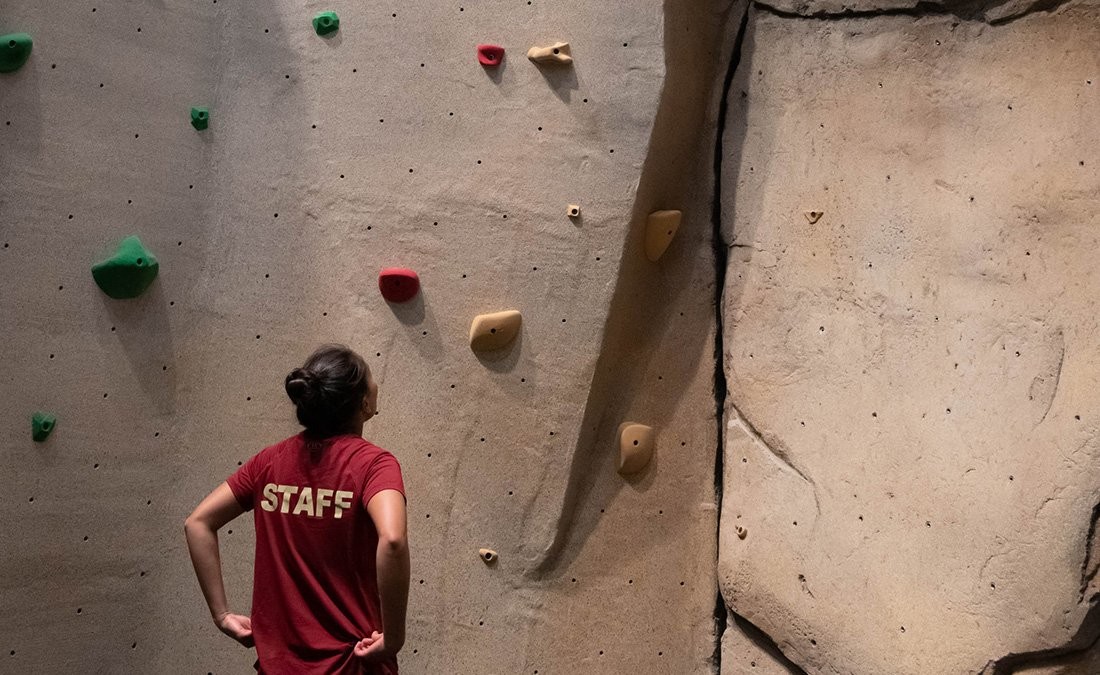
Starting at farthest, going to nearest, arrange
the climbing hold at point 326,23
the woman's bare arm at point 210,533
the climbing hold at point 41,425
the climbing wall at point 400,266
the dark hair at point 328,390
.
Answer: the climbing hold at point 326,23 < the climbing wall at point 400,266 < the climbing hold at point 41,425 < the woman's bare arm at point 210,533 < the dark hair at point 328,390

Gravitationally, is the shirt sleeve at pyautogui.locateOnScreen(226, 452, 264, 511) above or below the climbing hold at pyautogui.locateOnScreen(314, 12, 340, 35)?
below

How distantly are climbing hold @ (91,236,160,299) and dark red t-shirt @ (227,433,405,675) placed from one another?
1032mm

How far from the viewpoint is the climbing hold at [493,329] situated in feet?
8.61

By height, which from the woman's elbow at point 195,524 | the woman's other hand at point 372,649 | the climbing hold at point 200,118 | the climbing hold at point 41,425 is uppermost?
the climbing hold at point 200,118

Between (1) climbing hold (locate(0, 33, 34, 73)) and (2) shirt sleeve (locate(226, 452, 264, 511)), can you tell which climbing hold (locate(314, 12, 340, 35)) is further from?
(2) shirt sleeve (locate(226, 452, 264, 511))

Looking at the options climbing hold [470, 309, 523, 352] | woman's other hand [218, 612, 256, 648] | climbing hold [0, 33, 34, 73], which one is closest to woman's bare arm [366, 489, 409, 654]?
woman's other hand [218, 612, 256, 648]

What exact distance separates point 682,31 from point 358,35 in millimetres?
779

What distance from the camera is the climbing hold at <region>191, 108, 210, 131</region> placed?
2705 millimetres

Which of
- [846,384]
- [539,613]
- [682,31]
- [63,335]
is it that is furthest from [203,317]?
[846,384]

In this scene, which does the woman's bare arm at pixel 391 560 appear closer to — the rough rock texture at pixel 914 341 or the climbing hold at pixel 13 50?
the rough rock texture at pixel 914 341

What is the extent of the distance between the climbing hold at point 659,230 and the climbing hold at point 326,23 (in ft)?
2.90

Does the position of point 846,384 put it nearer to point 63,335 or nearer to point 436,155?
point 436,155

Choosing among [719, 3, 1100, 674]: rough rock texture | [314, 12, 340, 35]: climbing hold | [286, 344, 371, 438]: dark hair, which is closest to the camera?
[286, 344, 371, 438]: dark hair

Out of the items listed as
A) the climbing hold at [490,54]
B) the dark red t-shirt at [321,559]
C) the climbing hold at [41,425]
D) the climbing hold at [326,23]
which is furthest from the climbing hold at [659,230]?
the climbing hold at [41,425]
